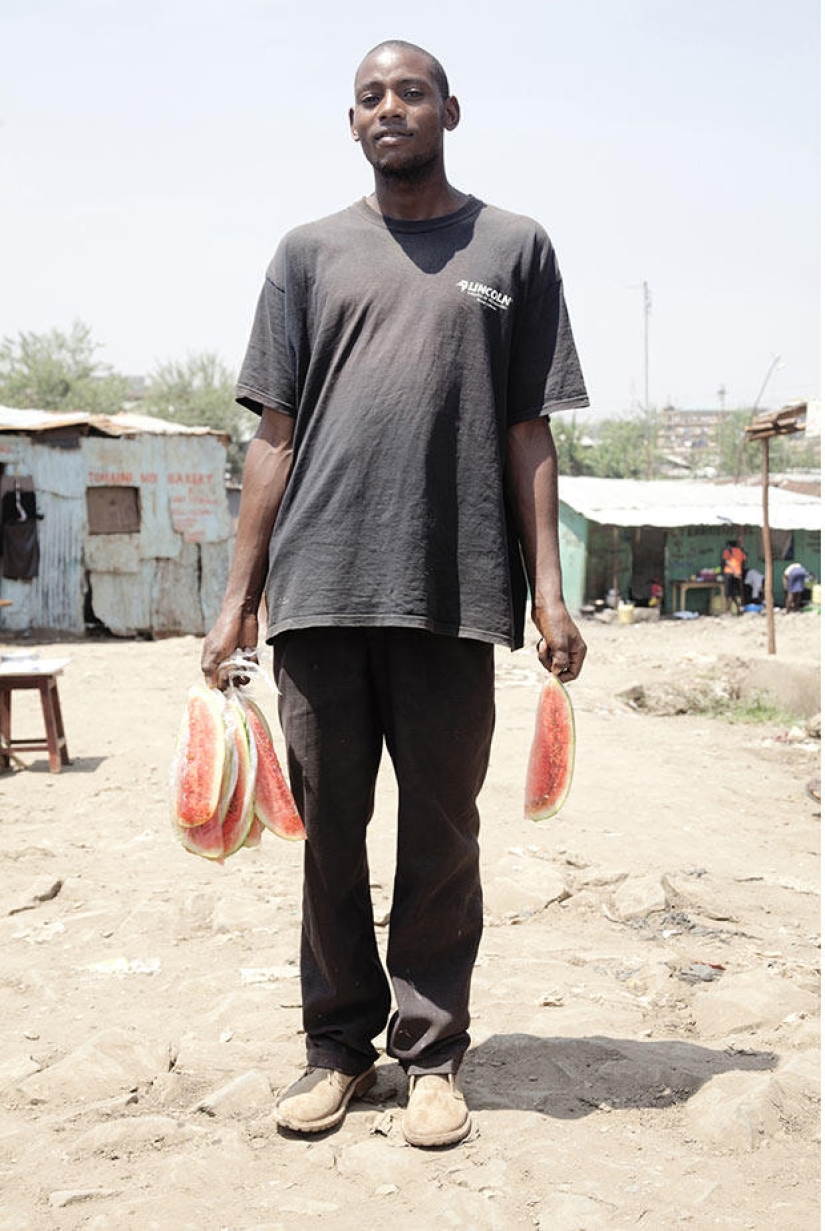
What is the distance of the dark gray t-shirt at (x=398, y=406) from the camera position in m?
2.29

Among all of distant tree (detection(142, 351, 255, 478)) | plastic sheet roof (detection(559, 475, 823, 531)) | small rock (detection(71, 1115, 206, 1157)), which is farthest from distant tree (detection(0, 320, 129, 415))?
Answer: small rock (detection(71, 1115, 206, 1157))

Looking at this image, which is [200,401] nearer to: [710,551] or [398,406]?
[710,551]

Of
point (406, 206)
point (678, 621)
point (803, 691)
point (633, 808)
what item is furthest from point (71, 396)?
point (406, 206)

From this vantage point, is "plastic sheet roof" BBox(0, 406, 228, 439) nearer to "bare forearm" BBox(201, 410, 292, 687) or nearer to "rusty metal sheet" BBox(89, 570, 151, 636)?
"rusty metal sheet" BBox(89, 570, 151, 636)

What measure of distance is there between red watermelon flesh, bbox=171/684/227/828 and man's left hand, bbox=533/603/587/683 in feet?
2.19

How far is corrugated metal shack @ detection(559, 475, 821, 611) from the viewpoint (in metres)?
23.1

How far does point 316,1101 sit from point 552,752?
851mm

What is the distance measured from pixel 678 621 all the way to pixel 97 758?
16320mm

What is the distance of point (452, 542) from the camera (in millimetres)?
2328

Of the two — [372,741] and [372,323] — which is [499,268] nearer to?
[372,323]

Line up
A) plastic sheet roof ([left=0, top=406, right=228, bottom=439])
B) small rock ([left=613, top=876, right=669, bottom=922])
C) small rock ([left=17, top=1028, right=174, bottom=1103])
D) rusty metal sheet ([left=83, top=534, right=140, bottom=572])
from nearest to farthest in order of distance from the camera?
small rock ([left=17, top=1028, right=174, bottom=1103]) → small rock ([left=613, top=876, right=669, bottom=922]) → plastic sheet roof ([left=0, top=406, right=228, bottom=439]) → rusty metal sheet ([left=83, top=534, right=140, bottom=572])

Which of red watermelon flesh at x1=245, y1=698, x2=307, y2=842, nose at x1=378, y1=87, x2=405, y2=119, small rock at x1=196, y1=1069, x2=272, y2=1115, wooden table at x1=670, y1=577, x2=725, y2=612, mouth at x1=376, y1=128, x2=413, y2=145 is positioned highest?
nose at x1=378, y1=87, x2=405, y2=119

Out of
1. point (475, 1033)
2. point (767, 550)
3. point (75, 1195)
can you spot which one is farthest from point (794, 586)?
point (75, 1195)

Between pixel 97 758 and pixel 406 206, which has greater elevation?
pixel 406 206
